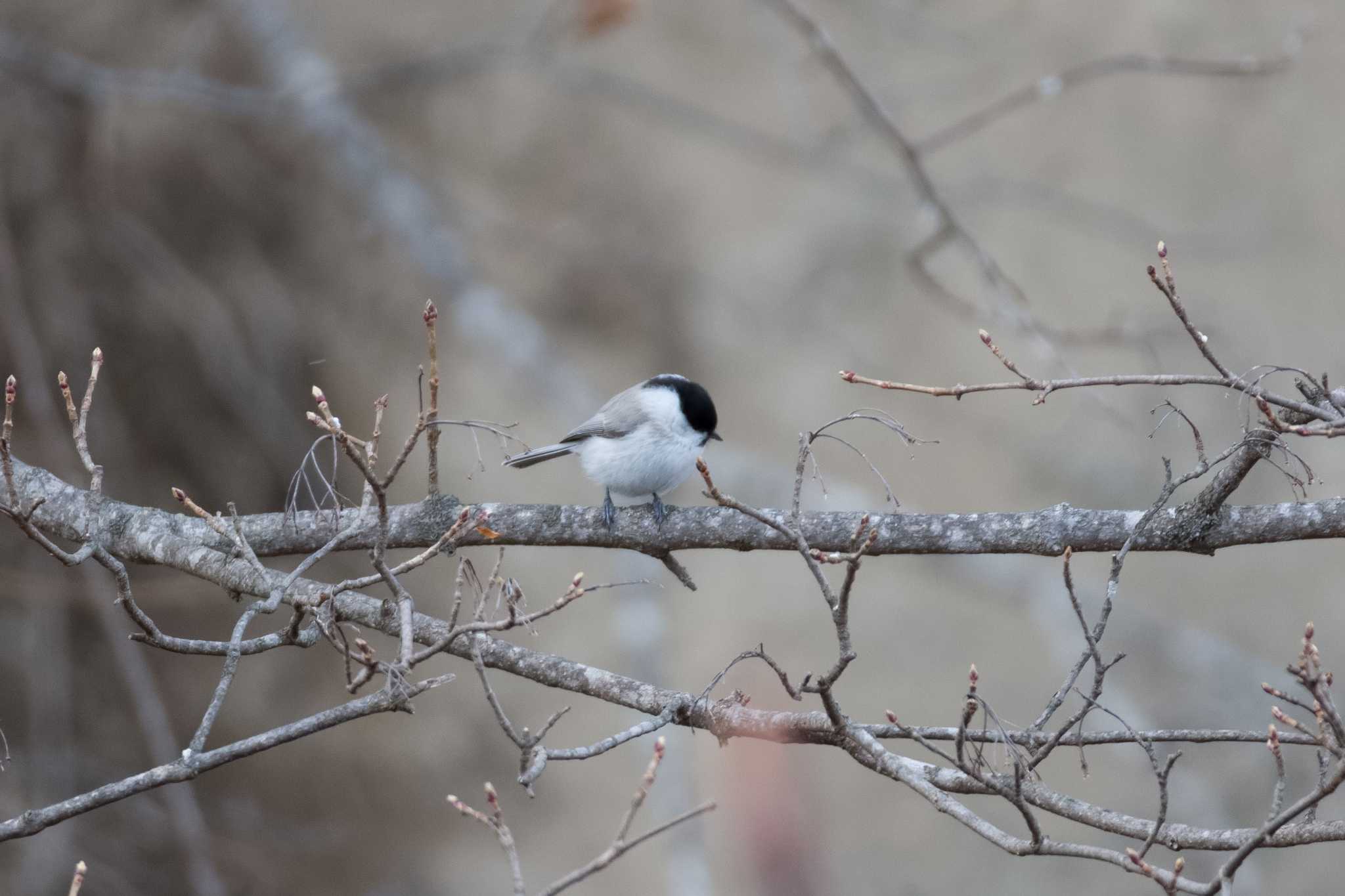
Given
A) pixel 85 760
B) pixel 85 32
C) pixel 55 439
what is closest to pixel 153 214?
pixel 85 32

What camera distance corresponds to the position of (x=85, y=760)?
17.6 ft

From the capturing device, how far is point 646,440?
351 cm

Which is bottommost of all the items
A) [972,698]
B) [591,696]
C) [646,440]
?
[972,698]

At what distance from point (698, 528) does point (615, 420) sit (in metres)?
1.14

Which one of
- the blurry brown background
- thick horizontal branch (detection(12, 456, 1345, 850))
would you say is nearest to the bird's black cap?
thick horizontal branch (detection(12, 456, 1345, 850))

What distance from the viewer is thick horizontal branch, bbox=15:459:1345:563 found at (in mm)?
2268

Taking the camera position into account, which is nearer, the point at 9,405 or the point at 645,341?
the point at 9,405

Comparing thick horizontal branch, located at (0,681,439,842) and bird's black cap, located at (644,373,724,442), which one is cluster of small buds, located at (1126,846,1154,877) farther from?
bird's black cap, located at (644,373,724,442)

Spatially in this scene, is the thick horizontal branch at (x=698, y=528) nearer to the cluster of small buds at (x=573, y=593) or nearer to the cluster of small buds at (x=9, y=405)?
the cluster of small buds at (x=9, y=405)

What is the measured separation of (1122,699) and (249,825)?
4694 millimetres

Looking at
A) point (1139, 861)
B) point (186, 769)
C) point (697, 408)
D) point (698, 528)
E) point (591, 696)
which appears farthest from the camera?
point (697, 408)

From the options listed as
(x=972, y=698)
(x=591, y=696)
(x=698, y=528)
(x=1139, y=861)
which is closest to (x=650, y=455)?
(x=698, y=528)

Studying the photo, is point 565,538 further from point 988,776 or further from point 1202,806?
point 1202,806

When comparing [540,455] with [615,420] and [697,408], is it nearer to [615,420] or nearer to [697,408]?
[615,420]
